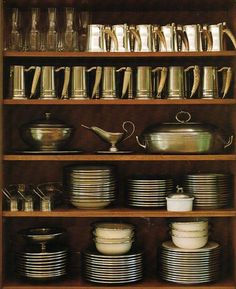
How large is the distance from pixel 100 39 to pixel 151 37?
248 mm

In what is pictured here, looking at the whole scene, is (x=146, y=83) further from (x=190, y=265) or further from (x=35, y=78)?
(x=190, y=265)

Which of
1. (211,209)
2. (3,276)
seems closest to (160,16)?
(211,209)

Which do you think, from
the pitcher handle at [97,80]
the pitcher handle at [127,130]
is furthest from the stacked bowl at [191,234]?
the pitcher handle at [97,80]

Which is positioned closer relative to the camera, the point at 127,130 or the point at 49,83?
the point at 49,83

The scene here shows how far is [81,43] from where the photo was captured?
3.25 meters

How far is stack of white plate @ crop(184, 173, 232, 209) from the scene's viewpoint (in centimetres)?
320

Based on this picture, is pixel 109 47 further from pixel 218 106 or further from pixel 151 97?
pixel 218 106

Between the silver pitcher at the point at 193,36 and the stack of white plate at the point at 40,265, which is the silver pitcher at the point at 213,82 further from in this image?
the stack of white plate at the point at 40,265

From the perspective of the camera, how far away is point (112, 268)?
3139 mm

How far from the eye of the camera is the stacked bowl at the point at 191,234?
126 inches

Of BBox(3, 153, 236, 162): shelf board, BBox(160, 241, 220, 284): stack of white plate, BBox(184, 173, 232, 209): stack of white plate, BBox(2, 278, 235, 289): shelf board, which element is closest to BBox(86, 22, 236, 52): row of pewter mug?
BBox(3, 153, 236, 162): shelf board

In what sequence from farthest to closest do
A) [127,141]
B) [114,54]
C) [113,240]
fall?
[127,141], [113,240], [114,54]

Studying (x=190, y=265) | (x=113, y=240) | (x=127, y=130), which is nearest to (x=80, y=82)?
(x=127, y=130)

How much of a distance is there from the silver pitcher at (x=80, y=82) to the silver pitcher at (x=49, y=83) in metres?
0.03
